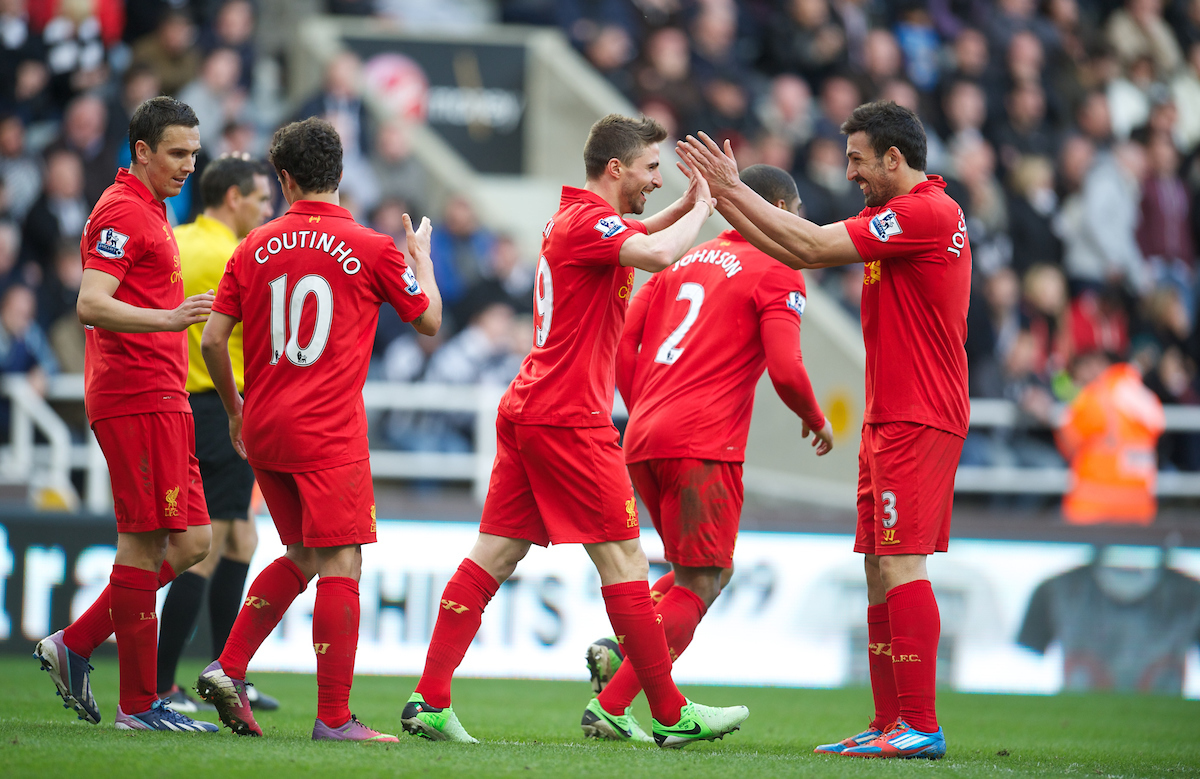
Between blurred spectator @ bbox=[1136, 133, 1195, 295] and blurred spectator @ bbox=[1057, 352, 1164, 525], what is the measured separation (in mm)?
4449

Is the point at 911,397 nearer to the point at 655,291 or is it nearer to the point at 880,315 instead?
the point at 880,315

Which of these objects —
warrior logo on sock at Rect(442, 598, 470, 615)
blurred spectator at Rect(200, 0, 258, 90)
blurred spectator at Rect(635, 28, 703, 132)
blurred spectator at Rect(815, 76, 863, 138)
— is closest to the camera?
warrior logo on sock at Rect(442, 598, 470, 615)

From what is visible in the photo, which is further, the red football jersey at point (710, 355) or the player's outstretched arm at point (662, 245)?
the red football jersey at point (710, 355)

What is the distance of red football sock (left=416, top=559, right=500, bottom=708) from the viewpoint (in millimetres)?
5387

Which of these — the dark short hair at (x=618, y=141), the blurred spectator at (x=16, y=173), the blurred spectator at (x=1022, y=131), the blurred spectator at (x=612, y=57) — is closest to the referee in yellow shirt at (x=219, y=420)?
the dark short hair at (x=618, y=141)

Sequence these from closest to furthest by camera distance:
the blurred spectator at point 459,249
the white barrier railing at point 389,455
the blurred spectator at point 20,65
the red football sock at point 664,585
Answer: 1. the red football sock at point 664,585
2. the white barrier railing at point 389,455
3. the blurred spectator at point 20,65
4. the blurred spectator at point 459,249

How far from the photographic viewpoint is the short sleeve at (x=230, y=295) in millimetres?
5258

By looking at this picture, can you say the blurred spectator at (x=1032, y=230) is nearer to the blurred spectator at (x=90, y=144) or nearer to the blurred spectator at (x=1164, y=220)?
the blurred spectator at (x=1164, y=220)

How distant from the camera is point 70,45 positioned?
12891 millimetres

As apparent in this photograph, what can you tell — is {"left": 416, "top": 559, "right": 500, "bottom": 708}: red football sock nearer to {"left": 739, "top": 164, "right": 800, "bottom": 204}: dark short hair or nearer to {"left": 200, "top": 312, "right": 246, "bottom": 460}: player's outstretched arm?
{"left": 200, "top": 312, "right": 246, "bottom": 460}: player's outstretched arm

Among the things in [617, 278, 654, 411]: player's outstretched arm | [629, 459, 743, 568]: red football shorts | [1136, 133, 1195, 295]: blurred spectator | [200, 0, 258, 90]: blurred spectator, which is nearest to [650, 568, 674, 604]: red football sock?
[629, 459, 743, 568]: red football shorts

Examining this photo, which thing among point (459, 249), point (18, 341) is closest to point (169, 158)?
point (18, 341)

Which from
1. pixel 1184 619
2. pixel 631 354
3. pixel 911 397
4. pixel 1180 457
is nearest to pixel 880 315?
pixel 911 397

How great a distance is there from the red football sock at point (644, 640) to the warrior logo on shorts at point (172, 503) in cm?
176
